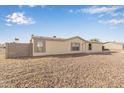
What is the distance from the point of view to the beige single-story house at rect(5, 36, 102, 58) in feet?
33.1

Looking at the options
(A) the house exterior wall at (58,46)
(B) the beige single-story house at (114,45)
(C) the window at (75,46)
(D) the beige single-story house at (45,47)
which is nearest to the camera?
(D) the beige single-story house at (45,47)

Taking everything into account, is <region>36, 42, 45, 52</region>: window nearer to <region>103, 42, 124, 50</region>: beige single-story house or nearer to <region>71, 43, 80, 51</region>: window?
<region>71, 43, 80, 51</region>: window

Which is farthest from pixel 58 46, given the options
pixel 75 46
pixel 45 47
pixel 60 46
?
pixel 75 46

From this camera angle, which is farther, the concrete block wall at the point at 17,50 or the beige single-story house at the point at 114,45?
the beige single-story house at the point at 114,45

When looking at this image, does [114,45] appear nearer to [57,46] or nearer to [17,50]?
[57,46]

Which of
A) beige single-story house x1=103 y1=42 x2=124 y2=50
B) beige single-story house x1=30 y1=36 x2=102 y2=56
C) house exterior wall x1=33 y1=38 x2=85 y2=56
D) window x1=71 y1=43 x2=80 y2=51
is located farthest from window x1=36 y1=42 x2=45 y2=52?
beige single-story house x1=103 y1=42 x2=124 y2=50

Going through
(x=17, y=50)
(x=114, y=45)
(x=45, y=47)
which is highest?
(x=114, y=45)

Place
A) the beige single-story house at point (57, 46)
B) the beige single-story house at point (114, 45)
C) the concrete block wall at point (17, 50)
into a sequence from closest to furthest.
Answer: the concrete block wall at point (17, 50), the beige single-story house at point (57, 46), the beige single-story house at point (114, 45)

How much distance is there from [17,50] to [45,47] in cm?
222

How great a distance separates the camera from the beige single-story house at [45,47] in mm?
10086

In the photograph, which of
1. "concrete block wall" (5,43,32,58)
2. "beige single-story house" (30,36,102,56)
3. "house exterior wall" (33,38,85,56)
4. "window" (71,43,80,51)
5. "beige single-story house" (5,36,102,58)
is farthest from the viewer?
"window" (71,43,80,51)

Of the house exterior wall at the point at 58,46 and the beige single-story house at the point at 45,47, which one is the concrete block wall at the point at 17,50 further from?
the house exterior wall at the point at 58,46

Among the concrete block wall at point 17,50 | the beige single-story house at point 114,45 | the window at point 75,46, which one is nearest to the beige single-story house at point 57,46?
the window at point 75,46

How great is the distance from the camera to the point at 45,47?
11.9 m
